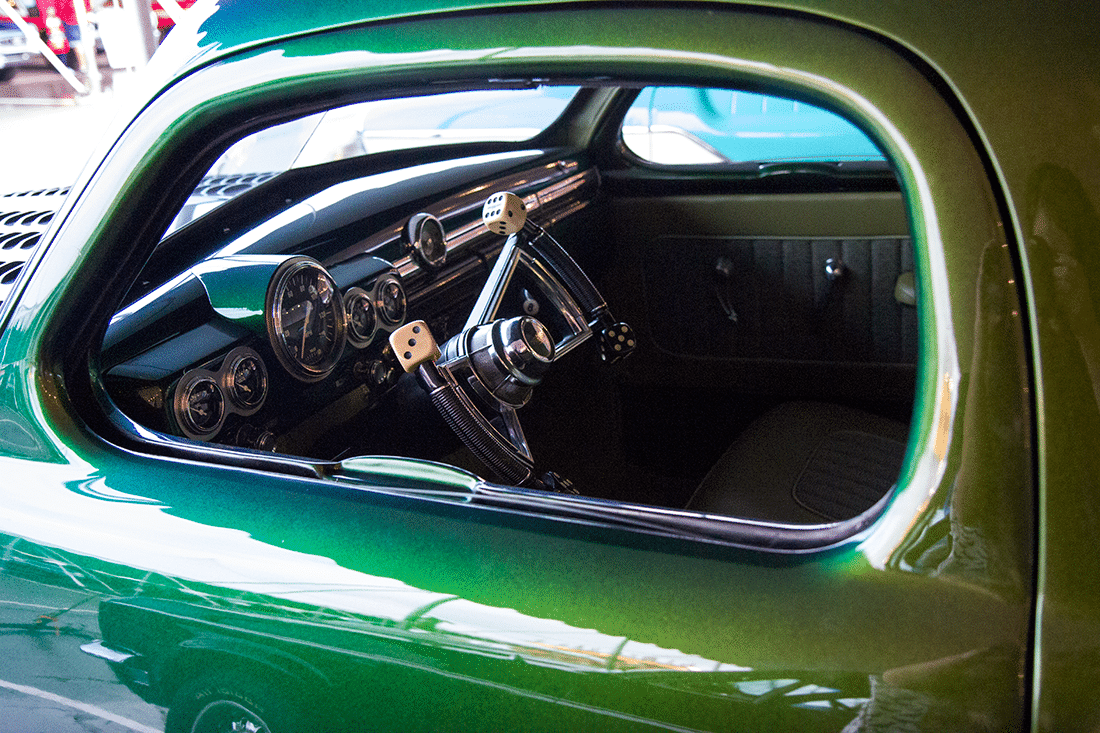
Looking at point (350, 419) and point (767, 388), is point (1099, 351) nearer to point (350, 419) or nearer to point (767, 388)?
point (350, 419)

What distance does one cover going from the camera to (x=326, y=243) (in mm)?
1840

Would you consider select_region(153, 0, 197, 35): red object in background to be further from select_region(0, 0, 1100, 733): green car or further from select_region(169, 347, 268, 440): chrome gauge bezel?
select_region(169, 347, 268, 440): chrome gauge bezel

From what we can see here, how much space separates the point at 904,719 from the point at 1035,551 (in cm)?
17

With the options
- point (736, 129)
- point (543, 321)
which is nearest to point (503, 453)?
point (543, 321)

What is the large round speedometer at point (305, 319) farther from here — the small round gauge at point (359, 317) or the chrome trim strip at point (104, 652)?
the chrome trim strip at point (104, 652)

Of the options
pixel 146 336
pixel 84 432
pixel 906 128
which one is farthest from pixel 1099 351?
pixel 146 336

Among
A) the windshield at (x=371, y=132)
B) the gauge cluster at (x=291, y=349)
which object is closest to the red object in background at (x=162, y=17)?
the windshield at (x=371, y=132)

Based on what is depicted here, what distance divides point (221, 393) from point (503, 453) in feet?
1.57

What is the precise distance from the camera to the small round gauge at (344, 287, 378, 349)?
171cm

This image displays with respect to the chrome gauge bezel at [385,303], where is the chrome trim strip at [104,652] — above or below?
below

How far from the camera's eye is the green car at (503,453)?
2.22ft

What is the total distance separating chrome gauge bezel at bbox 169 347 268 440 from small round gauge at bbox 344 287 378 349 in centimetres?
23

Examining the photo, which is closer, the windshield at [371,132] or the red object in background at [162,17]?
the windshield at [371,132]

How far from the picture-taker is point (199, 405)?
1378mm
